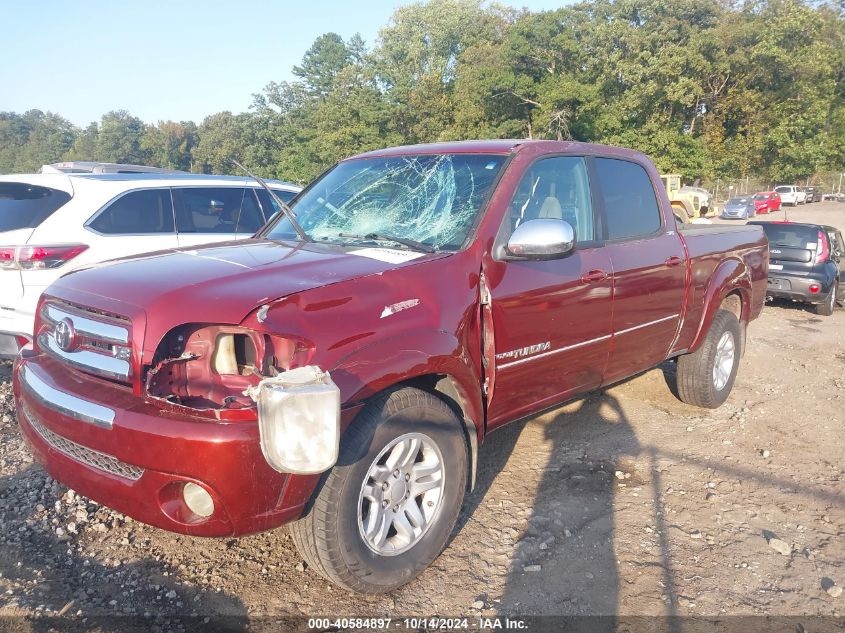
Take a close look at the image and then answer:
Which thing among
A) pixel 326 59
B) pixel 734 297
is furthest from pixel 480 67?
pixel 734 297

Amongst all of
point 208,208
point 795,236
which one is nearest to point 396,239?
point 208,208

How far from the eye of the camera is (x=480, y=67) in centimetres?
4838

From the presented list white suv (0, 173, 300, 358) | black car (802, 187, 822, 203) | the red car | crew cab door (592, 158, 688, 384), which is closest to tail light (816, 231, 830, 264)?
crew cab door (592, 158, 688, 384)

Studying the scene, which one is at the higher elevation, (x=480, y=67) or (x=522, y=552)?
(x=480, y=67)

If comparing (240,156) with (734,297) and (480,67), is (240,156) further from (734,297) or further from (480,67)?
(734,297)


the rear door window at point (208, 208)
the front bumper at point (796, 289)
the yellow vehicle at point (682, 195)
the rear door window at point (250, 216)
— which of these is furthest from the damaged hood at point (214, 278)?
the yellow vehicle at point (682, 195)

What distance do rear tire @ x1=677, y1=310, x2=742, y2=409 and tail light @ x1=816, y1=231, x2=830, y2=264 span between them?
20.5 feet

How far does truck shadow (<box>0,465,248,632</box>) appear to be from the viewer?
2.64 metres

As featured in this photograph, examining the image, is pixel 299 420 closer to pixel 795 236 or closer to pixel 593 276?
pixel 593 276

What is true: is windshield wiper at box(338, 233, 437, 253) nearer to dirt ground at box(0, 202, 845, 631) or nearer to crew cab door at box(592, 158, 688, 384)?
crew cab door at box(592, 158, 688, 384)

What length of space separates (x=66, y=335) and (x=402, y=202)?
181cm

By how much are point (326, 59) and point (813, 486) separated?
78.8m

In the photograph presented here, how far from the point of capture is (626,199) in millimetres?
4434

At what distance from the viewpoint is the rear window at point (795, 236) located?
10.8 metres
